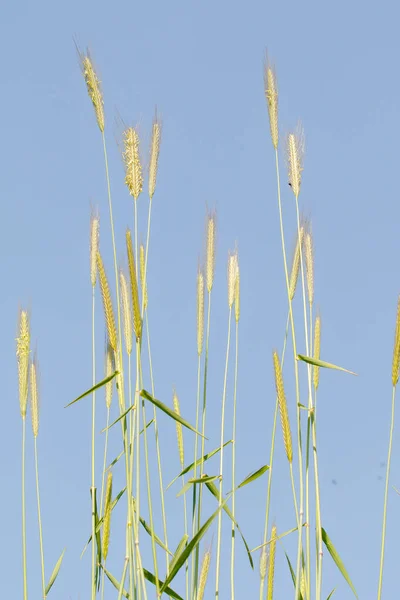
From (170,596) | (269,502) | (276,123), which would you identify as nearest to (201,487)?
(269,502)

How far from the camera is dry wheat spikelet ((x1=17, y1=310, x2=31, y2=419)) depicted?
205 centimetres

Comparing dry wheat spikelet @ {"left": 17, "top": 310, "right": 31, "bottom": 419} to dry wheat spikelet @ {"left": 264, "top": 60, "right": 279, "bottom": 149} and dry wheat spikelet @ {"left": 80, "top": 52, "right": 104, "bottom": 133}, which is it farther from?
dry wheat spikelet @ {"left": 264, "top": 60, "right": 279, "bottom": 149}

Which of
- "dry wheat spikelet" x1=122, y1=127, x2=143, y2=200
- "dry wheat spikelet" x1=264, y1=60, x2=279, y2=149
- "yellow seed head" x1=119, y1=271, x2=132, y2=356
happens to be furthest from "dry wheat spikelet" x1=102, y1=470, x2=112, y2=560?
"dry wheat spikelet" x1=264, y1=60, x2=279, y2=149

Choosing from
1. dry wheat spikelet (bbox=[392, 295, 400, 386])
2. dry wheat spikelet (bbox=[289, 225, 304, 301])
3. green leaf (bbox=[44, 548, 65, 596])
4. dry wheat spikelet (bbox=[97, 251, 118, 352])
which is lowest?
green leaf (bbox=[44, 548, 65, 596])

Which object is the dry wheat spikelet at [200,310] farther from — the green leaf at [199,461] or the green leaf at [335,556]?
the green leaf at [335,556]

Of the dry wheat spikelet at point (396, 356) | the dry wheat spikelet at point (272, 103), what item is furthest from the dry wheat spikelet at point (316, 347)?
the dry wheat spikelet at point (272, 103)

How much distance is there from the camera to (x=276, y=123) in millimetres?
2428

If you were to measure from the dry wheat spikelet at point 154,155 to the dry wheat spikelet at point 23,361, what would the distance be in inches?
18.3

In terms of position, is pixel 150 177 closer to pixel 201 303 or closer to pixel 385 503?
pixel 201 303

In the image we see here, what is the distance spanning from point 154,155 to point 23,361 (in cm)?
64

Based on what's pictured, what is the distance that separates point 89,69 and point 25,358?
763 mm

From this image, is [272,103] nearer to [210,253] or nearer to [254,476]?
[210,253]

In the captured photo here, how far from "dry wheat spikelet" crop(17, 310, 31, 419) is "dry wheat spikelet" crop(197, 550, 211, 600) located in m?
0.62

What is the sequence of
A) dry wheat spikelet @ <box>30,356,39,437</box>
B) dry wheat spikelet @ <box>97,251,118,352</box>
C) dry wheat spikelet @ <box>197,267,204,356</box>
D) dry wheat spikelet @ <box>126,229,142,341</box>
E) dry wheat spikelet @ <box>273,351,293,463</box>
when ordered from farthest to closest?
dry wheat spikelet @ <box>197,267,204,356</box> → dry wheat spikelet @ <box>30,356,39,437</box> → dry wheat spikelet @ <box>273,351,293,463</box> → dry wheat spikelet @ <box>97,251,118,352</box> → dry wheat spikelet @ <box>126,229,142,341</box>
